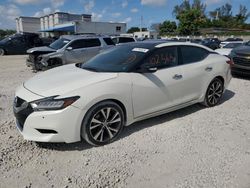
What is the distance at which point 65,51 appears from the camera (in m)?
10.0

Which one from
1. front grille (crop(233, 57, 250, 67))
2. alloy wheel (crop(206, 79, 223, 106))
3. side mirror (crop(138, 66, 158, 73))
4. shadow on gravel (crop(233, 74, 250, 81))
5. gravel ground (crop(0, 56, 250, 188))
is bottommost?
gravel ground (crop(0, 56, 250, 188))

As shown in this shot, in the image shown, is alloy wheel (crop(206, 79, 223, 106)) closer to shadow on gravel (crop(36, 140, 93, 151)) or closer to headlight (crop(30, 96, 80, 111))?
shadow on gravel (crop(36, 140, 93, 151))

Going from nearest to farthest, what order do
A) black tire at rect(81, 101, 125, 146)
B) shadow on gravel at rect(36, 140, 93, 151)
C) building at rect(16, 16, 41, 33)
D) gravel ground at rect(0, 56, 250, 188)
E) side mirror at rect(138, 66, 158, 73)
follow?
1. gravel ground at rect(0, 56, 250, 188)
2. black tire at rect(81, 101, 125, 146)
3. shadow on gravel at rect(36, 140, 93, 151)
4. side mirror at rect(138, 66, 158, 73)
5. building at rect(16, 16, 41, 33)

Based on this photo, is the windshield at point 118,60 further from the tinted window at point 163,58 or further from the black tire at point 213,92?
the black tire at point 213,92

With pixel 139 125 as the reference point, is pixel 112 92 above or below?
above

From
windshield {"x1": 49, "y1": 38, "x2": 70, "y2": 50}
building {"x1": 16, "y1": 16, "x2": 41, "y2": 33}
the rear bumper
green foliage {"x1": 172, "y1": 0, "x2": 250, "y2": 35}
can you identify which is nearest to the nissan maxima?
the rear bumper

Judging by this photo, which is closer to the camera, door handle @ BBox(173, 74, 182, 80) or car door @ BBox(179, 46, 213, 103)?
door handle @ BBox(173, 74, 182, 80)

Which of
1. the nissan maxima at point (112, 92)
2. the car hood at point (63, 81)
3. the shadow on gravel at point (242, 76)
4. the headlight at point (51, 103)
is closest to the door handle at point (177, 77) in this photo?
the nissan maxima at point (112, 92)

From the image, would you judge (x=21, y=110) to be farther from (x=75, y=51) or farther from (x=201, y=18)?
(x=201, y=18)

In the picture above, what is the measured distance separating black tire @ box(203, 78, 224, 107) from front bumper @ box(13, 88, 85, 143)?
3014 mm

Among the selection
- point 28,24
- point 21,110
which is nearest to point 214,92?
point 21,110

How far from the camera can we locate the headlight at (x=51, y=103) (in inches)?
124

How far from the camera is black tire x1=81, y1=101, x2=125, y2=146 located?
339 cm

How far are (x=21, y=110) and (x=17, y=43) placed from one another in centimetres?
1849
